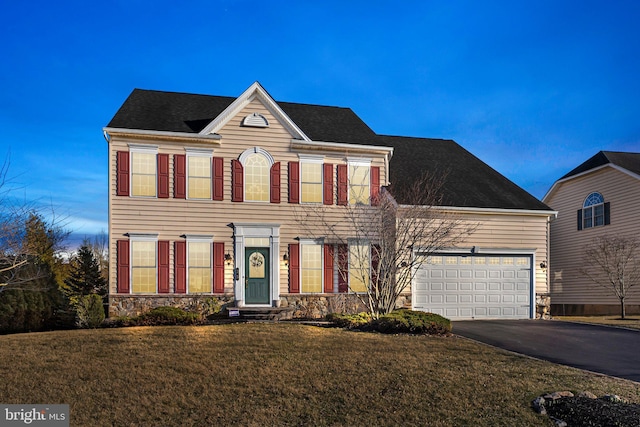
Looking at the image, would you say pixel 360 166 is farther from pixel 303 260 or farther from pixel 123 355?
pixel 123 355

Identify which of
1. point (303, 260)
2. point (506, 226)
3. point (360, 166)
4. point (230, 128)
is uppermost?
point (230, 128)

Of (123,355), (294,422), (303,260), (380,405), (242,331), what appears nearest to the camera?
(294,422)

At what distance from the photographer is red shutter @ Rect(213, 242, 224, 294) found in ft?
58.1

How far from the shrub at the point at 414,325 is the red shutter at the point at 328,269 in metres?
4.91

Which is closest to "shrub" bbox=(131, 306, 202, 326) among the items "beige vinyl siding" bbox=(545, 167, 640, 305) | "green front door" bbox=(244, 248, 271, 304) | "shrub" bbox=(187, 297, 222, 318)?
"shrub" bbox=(187, 297, 222, 318)

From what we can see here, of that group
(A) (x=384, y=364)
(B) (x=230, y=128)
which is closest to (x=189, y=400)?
(A) (x=384, y=364)

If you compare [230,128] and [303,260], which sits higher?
[230,128]

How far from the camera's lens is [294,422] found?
715 centimetres

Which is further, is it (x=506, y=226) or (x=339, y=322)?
(x=506, y=226)

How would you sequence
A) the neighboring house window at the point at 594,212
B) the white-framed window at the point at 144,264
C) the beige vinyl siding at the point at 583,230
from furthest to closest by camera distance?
the neighboring house window at the point at 594,212, the beige vinyl siding at the point at 583,230, the white-framed window at the point at 144,264

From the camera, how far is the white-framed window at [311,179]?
18.7 m

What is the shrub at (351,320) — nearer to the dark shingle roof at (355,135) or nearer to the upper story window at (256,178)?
the upper story window at (256,178)

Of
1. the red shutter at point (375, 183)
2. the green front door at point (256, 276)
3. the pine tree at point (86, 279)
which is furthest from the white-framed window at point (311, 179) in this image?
the pine tree at point (86, 279)

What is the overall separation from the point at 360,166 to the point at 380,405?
1236cm
